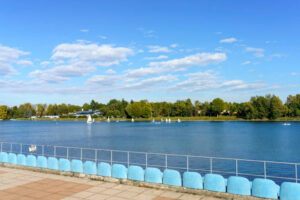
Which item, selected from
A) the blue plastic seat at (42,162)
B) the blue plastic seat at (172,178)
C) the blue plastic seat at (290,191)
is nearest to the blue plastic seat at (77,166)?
the blue plastic seat at (42,162)

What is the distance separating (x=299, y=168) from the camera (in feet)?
138

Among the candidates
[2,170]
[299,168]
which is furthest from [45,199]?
[299,168]

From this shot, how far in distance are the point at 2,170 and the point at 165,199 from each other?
53.9 ft

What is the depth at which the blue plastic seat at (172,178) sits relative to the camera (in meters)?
16.6

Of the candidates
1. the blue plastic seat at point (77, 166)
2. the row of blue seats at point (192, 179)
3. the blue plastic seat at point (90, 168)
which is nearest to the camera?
the row of blue seats at point (192, 179)

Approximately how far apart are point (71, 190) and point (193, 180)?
312 inches

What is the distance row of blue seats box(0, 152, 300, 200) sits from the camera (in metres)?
13.7

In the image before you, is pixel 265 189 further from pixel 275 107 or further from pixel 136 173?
pixel 275 107

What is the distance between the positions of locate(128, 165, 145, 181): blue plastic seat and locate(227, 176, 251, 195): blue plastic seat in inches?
230

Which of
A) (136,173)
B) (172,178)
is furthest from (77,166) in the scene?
(172,178)

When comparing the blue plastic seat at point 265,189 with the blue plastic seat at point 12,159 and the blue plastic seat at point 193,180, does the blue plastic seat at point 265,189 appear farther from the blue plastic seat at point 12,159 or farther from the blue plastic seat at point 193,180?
the blue plastic seat at point 12,159

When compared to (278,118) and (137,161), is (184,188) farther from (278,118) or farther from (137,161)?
(278,118)

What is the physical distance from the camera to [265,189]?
550 inches

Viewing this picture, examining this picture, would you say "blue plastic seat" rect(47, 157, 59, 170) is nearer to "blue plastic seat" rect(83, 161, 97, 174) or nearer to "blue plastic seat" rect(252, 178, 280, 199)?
"blue plastic seat" rect(83, 161, 97, 174)
